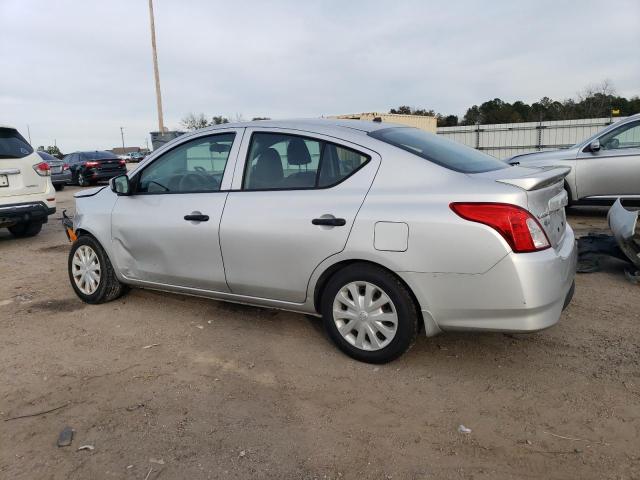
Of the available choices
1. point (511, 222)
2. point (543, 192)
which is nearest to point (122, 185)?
point (511, 222)

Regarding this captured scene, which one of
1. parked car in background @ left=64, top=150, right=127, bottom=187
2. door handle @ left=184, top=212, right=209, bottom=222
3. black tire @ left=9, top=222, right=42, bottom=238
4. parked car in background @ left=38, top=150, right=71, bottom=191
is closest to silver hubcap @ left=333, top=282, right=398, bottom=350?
door handle @ left=184, top=212, right=209, bottom=222

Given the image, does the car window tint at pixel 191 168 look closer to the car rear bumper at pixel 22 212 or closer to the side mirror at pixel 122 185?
the side mirror at pixel 122 185

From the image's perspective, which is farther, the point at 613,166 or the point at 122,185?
the point at 613,166

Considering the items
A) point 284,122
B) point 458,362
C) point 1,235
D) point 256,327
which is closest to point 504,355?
point 458,362

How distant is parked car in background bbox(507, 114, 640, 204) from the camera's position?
26.2 feet

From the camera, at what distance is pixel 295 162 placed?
3.65 metres

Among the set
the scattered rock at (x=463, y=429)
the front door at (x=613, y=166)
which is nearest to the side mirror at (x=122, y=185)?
the scattered rock at (x=463, y=429)

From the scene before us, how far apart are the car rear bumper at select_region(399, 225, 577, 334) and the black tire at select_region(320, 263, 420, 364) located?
3.2 inches

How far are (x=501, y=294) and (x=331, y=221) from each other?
112 cm

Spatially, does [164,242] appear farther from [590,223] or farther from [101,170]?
[101,170]

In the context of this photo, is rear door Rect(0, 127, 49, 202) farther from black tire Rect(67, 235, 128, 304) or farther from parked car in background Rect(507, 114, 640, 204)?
parked car in background Rect(507, 114, 640, 204)

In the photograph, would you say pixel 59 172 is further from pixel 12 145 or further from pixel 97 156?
pixel 12 145

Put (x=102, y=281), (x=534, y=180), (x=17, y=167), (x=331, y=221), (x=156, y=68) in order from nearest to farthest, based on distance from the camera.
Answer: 1. (x=534, y=180)
2. (x=331, y=221)
3. (x=102, y=281)
4. (x=17, y=167)
5. (x=156, y=68)

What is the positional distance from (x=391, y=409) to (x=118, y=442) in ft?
4.84
